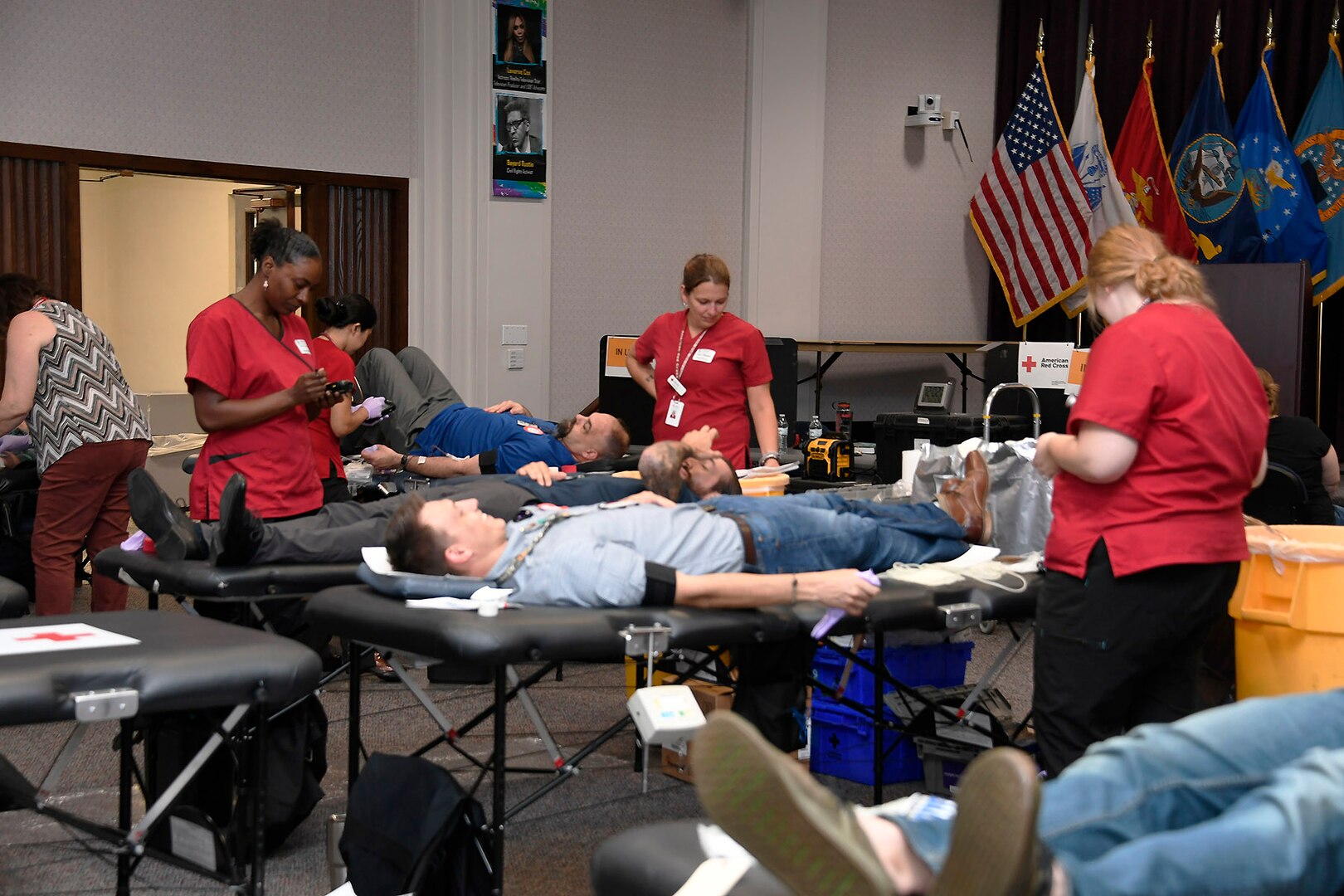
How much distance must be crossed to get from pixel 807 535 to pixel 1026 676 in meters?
1.73

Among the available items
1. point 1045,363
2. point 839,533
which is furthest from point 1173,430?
point 1045,363

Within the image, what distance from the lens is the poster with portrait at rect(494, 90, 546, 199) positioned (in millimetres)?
6738

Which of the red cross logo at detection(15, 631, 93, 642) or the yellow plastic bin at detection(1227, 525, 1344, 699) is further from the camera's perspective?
the yellow plastic bin at detection(1227, 525, 1344, 699)

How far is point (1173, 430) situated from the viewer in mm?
2131

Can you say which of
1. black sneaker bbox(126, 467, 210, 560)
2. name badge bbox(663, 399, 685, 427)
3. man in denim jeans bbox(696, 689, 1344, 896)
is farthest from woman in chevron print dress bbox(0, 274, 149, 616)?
man in denim jeans bbox(696, 689, 1344, 896)

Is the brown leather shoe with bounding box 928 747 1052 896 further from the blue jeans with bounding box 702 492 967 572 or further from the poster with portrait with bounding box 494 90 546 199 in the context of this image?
the poster with portrait with bounding box 494 90 546 199

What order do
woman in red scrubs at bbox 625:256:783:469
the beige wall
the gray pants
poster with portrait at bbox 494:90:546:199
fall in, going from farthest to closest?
the beige wall
poster with portrait at bbox 494:90:546:199
the gray pants
woman in red scrubs at bbox 625:256:783:469

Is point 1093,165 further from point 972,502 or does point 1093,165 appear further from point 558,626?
point 558,626

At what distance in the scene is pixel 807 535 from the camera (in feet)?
9.11

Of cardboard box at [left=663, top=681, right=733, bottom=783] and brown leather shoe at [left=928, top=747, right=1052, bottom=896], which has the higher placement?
brown leather shoe at [left=928, top=747, right=1052, bottom=896]

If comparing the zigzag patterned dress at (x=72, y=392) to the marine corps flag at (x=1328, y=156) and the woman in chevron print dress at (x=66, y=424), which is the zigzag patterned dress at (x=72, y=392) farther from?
the marine corps flag at (x=1328, y=156)

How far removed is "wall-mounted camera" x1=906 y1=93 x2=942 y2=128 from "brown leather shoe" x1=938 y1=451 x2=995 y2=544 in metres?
5.06

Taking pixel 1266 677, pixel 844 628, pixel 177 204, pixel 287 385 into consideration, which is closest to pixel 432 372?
pixel 287 385

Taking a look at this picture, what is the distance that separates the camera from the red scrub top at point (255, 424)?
2971 millimetres
